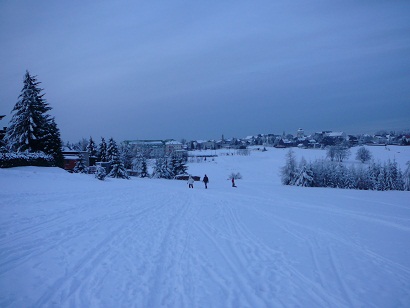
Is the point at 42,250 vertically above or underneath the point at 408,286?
above

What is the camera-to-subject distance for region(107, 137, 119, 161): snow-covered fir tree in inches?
1740

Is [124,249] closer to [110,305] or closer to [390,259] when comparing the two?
[110,305]

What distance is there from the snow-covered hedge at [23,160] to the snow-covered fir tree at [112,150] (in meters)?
16.0

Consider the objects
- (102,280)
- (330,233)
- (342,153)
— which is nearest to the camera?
(102,280)

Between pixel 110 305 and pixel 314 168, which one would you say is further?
pixel 314 168

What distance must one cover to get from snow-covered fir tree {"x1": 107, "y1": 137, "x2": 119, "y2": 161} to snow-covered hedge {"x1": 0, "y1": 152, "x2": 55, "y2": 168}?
1597 centimetres

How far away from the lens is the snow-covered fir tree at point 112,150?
1740 inches

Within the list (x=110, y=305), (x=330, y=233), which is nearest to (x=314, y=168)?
(x=330, y=233)

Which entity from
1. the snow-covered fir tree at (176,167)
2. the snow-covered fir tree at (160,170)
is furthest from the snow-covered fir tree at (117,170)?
the snow-covered fir tree at (176,167)

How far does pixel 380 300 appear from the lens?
4625mm

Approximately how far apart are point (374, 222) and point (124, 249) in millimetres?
10726

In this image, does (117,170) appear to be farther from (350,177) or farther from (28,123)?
(350,177)

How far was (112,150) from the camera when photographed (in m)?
46.0

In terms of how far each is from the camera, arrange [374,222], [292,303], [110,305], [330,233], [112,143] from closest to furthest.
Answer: [110,305], [292,303], [330,233], [374,222], [112,143]
